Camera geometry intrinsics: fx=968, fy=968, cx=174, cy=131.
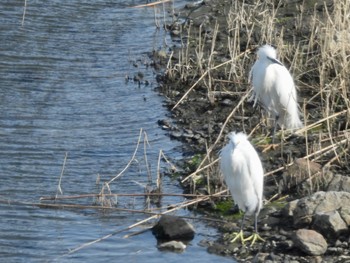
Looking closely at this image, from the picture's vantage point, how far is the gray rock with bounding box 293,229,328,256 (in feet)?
22.4

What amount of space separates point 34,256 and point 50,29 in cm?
693

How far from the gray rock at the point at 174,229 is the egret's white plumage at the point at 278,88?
244 cm

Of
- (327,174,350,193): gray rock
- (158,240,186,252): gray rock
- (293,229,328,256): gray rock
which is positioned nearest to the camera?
(293,229,328,256): gray rock

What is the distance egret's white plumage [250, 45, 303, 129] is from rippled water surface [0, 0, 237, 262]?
105 cm

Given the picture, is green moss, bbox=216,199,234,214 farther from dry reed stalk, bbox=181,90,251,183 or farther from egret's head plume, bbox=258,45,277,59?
egret's head plume, bbox=258,45,277,59

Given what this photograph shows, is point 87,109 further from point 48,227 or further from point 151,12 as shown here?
point 151,12

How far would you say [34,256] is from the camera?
7066 millimetres

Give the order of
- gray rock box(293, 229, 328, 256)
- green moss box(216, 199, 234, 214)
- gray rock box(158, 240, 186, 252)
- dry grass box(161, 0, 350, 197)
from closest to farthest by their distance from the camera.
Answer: gray rock box(293, 229, 328, 256), gray rock box(158, 240, 186, 252), green moss box(216, 199, 234, 214), dry grass box(161, 0, 350, 197)

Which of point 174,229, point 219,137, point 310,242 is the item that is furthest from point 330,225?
point 219,137

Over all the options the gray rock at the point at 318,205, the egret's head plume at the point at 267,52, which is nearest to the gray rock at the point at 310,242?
the gray rock at the point at 318,205

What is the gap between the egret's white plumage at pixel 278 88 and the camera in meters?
9.41

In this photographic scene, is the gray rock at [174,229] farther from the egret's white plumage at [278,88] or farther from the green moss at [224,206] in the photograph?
the egret's white plumage at [278,88]

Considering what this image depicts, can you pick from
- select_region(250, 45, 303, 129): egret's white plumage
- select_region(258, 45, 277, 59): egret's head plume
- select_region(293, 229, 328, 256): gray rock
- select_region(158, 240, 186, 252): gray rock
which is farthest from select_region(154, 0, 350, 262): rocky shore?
select_region(258, 45, 277, 59): egret's head plume

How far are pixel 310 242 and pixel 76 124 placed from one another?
3.99 meters
